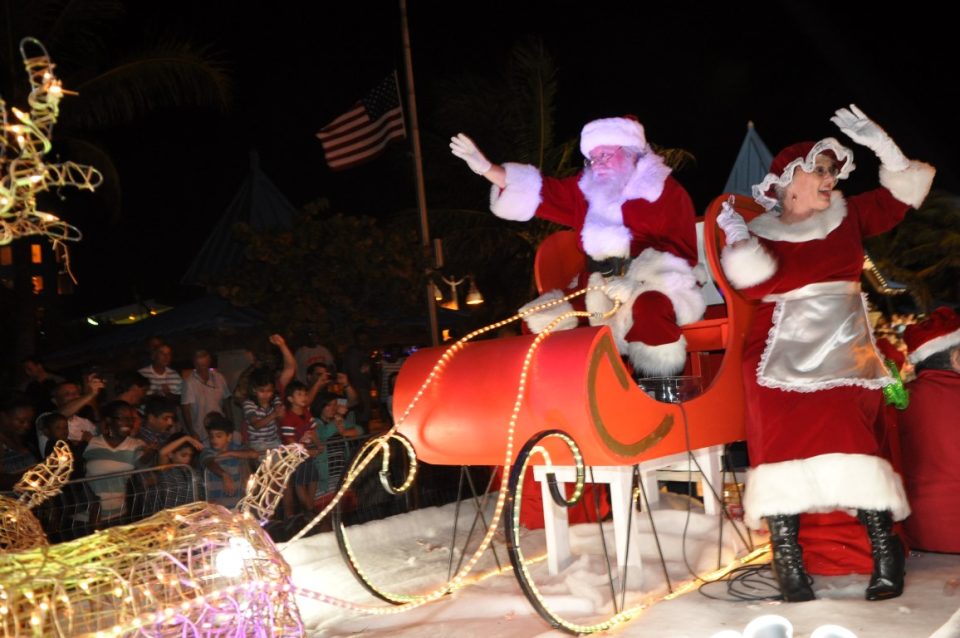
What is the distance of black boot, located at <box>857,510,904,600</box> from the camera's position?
11.7 ft

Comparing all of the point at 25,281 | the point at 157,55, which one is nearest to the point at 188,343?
the point at 25,281

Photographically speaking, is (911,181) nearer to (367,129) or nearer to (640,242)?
(640,242)

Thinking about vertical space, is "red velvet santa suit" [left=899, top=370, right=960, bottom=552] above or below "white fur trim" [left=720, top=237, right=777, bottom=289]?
below

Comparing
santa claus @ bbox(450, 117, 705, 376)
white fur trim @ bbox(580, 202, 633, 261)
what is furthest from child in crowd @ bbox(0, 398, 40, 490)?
white fur trim @ bbox(580, 202, 633, 261)

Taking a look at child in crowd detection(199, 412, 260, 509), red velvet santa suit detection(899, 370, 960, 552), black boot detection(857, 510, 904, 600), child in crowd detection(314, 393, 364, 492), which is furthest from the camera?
child in crowd detection(314, 393, 364, 492)

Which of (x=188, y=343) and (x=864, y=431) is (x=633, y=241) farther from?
(x=188, y=343)

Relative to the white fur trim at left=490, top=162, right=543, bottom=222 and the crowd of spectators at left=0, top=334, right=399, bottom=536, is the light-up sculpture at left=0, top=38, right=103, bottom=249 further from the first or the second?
the crowd of spectators at left=0, top=334, right=399, bottom=536

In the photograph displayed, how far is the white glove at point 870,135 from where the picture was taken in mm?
3832

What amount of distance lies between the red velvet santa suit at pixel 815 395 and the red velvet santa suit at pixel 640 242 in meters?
0.34

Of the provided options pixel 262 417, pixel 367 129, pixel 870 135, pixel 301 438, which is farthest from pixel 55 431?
pixel 367 129

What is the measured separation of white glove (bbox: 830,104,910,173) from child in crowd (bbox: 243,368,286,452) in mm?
4204

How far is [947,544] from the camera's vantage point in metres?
4.20

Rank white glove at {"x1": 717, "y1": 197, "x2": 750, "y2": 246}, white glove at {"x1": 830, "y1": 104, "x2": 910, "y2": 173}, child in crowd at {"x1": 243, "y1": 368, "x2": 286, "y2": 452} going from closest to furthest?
white glove at {"x1": 830, "y1": 104, "x2": 910, "y2": 173} < white glove at {"x1": 717, "y1": 197, "x2": 750, "y2": 246} < child in crowd at {"x1": 243, "y1": 368, "x2": 286, "y2": 452}

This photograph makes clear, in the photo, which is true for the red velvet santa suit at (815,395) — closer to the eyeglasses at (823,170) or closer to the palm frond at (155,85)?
the eyeglasses at (823,170)
